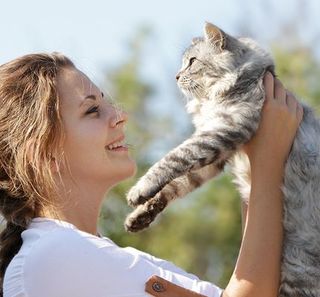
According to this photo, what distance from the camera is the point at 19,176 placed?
9.62 ft

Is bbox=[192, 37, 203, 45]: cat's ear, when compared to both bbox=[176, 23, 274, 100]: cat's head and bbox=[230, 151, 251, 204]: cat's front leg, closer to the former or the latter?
bbox=[176, 23, 274, 100]: cat's head

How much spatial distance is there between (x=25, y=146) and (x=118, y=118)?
1.09 ft

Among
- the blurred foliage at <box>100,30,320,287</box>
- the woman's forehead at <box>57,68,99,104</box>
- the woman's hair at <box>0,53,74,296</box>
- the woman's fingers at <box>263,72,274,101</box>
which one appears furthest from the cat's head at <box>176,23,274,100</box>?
the blurred foliage at <box>100,30,320,287</box>

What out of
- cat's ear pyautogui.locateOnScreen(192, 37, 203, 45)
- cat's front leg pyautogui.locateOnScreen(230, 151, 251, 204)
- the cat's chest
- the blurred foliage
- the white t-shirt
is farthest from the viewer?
the blurred foliage

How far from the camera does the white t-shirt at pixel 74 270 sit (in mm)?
2652

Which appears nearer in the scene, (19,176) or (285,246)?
(19,176)

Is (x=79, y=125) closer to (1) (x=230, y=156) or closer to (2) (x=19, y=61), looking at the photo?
(2) (x=19, y=61)

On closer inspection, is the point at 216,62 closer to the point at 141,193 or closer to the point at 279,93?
the point at 279,93

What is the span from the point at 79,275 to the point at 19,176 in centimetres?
46

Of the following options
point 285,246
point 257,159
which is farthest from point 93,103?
point 285,246

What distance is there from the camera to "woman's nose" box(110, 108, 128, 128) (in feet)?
9.85

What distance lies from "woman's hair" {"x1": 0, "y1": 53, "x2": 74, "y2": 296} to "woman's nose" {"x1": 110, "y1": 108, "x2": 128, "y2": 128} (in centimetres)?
18

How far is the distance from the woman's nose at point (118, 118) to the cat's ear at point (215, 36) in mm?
1011

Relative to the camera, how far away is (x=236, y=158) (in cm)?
349
